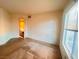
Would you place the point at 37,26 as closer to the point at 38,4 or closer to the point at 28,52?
the point at 38,4

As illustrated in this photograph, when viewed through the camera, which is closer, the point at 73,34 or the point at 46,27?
the point at 73,34

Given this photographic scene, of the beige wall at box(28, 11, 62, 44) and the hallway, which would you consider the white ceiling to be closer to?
the beige wall at box(28, 11, 62, 44)

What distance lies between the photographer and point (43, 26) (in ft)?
20.7

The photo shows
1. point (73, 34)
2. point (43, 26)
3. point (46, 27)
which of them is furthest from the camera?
point (43, 26)

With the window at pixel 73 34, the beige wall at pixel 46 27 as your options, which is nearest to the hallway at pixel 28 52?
the window at pixel 73 34

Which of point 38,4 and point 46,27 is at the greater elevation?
point 38,4

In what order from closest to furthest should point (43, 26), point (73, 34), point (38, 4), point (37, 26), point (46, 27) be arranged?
point (73, 34), point (38, 4), point (46, 27), point (43, 26), point (37, 26)

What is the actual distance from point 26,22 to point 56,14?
2.69 meters

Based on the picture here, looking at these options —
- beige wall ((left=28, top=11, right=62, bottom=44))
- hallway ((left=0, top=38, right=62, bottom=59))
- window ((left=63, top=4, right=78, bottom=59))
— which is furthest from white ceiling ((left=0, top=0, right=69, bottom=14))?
hallway ((left=0, top=38, right=62, bottom=59))

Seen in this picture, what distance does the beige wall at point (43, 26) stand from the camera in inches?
224

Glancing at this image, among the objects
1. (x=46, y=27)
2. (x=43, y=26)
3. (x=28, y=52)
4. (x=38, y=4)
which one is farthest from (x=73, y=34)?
(x=43, y=26)

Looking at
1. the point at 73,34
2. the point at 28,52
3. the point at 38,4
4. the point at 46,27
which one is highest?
the point at 38,4

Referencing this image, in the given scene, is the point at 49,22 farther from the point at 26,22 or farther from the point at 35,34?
the point at 26,22

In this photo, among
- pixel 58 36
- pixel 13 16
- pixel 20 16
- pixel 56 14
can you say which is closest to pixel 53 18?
pixel 56 14
